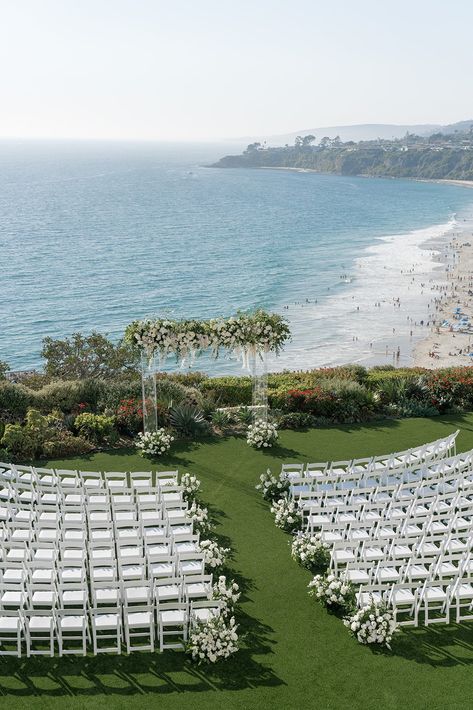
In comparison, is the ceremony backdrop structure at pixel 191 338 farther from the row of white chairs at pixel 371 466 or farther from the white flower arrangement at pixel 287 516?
the white flower arrangement at pixel 287 516

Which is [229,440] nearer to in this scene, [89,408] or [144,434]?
[144,434]

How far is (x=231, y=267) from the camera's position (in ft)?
273

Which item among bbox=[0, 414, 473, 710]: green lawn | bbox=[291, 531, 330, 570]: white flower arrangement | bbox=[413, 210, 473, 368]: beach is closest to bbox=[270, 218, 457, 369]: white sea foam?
bbox=[413, 210, 473, 368]: beach

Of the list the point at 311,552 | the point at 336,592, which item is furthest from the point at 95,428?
the point at 336,592

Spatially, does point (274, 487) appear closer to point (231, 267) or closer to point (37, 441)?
point (37, 441)

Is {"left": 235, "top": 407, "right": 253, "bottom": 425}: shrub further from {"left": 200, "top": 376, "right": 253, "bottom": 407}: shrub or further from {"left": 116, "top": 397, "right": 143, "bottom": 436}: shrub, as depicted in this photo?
{"left": 116, "top": 397, "right": 143, "bottom": 436}: shrub

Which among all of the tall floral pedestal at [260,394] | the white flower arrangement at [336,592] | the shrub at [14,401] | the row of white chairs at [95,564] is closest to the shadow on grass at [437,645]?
the white flower arrangement at [336,592]

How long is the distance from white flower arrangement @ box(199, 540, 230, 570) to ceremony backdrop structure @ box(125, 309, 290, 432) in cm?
684

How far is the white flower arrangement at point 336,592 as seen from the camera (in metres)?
11.7

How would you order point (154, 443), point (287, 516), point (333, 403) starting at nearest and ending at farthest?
point (287, 516) → point (154, 443) → point (333, 403)

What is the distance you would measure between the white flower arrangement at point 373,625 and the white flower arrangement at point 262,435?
8222 millimetres

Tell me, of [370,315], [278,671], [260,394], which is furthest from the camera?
[370,315]

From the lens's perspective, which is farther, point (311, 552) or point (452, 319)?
point (452, 319)

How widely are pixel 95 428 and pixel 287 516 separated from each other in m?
7.05
